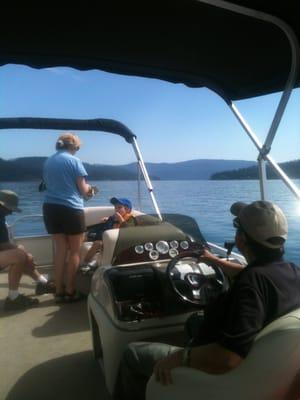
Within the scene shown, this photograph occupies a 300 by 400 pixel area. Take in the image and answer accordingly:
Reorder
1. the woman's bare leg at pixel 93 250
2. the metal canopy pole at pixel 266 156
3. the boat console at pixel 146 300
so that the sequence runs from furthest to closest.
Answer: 1. the woman's bare leg at pixel 93 250
2. the metal canopy pole at pixel 266 156
3. the boat console at pixel 146 300

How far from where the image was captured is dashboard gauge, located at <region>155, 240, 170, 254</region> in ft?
8.59

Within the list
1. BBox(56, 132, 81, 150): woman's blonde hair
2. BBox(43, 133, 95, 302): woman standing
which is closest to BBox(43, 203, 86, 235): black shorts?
BBox(43, 133, 95, 302): woman standing

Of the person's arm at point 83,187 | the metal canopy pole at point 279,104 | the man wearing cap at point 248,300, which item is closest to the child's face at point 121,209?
the person's arm at point 83,187

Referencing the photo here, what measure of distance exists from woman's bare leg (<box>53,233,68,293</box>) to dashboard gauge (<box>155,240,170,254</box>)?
1.06 metres

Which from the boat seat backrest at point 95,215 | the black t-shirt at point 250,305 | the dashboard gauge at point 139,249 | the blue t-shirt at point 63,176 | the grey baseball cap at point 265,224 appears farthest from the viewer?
the boat seat backrest at point 95,215

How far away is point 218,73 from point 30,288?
2.72 metres

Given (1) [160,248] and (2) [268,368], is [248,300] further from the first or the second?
(1) [160,248]

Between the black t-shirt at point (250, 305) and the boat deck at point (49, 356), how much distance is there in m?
1.07

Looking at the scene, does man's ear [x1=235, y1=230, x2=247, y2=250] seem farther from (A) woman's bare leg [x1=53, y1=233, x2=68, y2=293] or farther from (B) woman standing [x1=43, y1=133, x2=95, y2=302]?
(A) woman's bare leg [x1=53, y1=233, x2=68, y2=293]

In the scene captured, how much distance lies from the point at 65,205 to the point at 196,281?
1664 millimetres

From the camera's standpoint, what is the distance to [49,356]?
91.0 inches

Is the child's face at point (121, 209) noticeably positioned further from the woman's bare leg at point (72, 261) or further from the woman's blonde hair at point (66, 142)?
the woman's blonde hair at point (66, 142)

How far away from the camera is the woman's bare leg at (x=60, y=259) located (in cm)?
330

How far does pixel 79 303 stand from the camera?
128 inches
